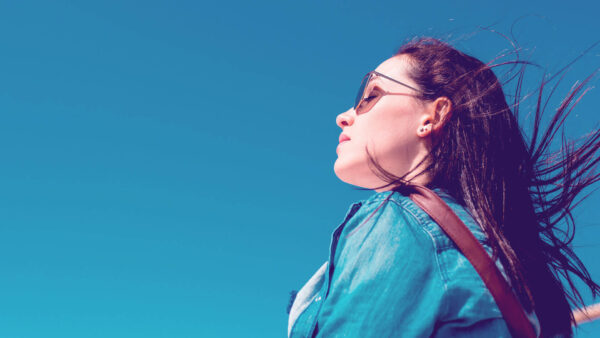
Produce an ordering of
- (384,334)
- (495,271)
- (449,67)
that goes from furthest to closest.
Result: (449,67)
(495,271)
(384,334)

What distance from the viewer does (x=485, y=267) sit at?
1.56 metres

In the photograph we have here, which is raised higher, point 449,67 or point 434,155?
point 449,67

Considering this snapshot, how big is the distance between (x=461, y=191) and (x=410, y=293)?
614 millimetres

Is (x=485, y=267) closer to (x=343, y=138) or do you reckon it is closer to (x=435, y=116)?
(x=435, y=116)

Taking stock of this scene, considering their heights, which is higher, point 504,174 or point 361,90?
point 361,90

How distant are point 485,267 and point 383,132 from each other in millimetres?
917

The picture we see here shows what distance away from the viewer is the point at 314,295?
197 cm

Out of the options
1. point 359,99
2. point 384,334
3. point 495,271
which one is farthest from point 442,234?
point 359,99

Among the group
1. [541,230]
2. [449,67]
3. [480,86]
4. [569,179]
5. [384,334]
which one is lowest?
[384,334]

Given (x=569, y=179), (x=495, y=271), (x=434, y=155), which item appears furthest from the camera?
(x=569, y=179)

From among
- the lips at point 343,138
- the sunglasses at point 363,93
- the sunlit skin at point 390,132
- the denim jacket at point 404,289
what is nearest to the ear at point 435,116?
the sunlit skin at point 390,132

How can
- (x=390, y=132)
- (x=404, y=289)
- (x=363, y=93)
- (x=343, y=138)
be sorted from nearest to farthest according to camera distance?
(x=404, y=289) → (x=390, y=132) → (x=343, y=138) → (x=363, y=93)

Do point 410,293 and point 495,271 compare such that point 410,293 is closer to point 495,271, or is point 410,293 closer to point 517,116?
point 495,271

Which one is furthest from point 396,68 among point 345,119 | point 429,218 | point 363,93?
point 429,218
